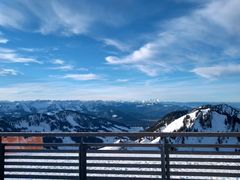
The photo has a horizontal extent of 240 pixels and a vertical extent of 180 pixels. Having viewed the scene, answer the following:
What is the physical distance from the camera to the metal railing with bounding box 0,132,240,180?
8.89 meters

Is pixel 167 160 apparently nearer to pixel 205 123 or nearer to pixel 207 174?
pixel 207 174

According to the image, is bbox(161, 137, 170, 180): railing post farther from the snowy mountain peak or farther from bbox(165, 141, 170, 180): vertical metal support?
the snowy mountain peak

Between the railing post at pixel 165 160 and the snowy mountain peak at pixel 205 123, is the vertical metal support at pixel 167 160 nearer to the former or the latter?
the railing post at pixel 165 160

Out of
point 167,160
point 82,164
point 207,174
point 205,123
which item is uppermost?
point 167,160

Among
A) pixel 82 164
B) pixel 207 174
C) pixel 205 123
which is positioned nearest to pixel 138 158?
pixel 82 164

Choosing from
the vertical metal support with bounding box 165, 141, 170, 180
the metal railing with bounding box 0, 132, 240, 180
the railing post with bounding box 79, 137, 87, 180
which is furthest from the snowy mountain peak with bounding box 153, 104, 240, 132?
the vertical metal support with bounding box 165, 141, 170, 180

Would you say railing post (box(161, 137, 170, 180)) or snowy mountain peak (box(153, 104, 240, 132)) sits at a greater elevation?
railing post (box(161, 137, 170, 180))

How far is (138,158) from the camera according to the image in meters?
9.12

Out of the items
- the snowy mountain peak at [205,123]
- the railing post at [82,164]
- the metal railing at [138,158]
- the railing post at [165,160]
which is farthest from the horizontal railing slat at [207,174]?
the snowy mountain peak at [205,123]

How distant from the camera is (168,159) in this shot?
359 inches

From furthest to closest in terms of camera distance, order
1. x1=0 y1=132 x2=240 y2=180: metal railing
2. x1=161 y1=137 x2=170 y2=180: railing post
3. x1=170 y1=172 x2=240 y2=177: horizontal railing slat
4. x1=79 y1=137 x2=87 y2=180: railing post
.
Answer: x1=79 y1=137 x2=87 y2=180: railing post < x1=161 y1=137 x2=170 y2=180: railing post < x1=0 y1=132 x2=240 y2=180: metal railing < x1=170 y1=172 x2=240 y2=177: horizontal railing slat

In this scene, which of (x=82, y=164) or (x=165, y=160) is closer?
(x=165, y=160)

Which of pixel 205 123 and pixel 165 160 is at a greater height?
pixel 165 160

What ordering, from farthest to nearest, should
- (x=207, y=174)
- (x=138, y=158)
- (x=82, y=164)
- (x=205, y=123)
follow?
(x=205, y=123) < (x=82, y=164) < (x=138, y=158) < (x=207, y=174)
